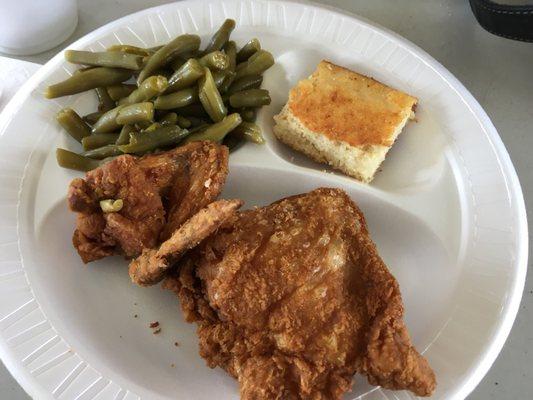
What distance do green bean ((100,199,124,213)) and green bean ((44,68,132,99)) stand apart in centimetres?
72

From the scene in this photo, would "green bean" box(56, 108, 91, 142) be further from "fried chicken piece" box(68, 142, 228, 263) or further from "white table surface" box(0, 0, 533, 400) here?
"white table surface" box(0, 0, 533, 400)

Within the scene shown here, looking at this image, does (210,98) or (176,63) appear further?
(176,63)

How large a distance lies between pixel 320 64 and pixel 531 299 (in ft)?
5.05

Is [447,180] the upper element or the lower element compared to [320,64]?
lower

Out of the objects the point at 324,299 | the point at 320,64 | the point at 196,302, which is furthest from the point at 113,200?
the point at 320,64

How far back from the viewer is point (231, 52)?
279 cm

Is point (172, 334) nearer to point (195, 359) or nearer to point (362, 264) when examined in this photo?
point (195, 359)

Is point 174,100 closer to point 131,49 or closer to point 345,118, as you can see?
point 131,49

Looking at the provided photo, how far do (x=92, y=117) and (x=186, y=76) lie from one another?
1.70ft

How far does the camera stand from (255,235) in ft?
7.22

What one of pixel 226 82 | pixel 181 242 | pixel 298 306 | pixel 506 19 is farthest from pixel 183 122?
pixel 506 19

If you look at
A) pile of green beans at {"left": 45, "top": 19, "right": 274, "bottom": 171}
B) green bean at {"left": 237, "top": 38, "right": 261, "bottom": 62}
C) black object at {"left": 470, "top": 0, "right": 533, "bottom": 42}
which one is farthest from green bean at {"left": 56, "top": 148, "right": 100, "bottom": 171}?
black object at {"left": 470, "top": 0, "right": 533, "bottom": 42}

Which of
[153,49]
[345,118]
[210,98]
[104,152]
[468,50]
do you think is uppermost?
[153,49]

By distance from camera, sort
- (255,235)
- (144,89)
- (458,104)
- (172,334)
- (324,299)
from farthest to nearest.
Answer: (458,104) < (144,89) < (172,334) < (255,235) < (324,299)
